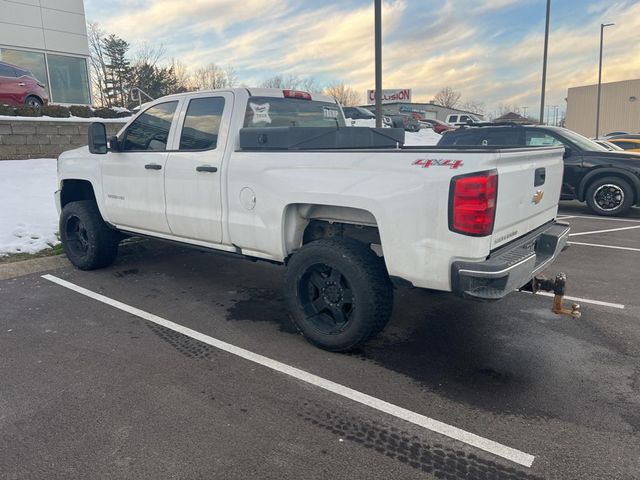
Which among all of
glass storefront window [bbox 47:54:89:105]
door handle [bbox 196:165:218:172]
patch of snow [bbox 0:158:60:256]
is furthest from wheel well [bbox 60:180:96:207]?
glass storefront window [bbox 47:54:89:105]

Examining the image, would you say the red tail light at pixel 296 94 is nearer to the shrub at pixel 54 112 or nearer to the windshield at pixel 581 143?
the windshield at pixel 581 143

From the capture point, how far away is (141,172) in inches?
197

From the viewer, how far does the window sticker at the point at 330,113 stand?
512 cm

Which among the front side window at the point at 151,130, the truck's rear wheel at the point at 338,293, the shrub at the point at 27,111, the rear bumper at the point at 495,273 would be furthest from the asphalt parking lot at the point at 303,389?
the shrub at the point at 27,111

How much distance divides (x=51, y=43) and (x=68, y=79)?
1.66 meters

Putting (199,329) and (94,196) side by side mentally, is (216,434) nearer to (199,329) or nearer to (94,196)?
(199,329)

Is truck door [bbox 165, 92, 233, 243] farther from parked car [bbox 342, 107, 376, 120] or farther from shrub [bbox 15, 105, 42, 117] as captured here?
parked car [bbox 342, 107, 376, 120]

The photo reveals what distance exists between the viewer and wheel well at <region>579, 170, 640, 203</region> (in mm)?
9289

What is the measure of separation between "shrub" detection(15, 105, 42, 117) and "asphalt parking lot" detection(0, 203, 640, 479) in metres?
8.81

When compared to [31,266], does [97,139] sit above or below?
above

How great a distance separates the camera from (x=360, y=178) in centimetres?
332

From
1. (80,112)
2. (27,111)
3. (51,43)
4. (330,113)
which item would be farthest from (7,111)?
(51,43)

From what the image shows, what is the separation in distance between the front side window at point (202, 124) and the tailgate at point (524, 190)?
2.49 metres

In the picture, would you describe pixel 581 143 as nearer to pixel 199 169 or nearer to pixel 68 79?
pixel 199 169
